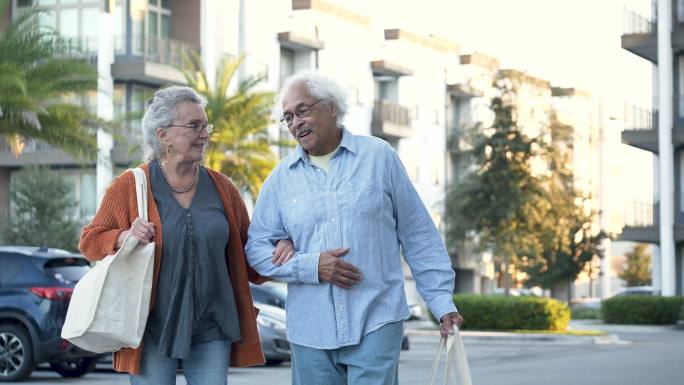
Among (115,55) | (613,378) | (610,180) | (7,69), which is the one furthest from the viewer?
(610,180)

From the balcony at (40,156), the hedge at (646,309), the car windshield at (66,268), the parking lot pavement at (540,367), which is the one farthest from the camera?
the balcony at (40,156)

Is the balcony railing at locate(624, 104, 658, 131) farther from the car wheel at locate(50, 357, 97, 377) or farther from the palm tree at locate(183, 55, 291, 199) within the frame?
the car wheel at locate(50, 357, 97, 377)

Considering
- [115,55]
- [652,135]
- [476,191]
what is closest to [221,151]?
[476,191]

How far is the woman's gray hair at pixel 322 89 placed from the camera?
637 cm

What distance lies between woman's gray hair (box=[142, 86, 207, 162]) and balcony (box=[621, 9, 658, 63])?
159ft

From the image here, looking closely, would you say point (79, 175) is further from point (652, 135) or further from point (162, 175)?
point (162, 175)

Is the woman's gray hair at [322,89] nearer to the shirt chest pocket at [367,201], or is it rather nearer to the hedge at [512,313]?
the shirt chest pocket at [367,201]

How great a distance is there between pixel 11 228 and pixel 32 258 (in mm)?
30075

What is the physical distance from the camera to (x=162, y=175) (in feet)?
21.0

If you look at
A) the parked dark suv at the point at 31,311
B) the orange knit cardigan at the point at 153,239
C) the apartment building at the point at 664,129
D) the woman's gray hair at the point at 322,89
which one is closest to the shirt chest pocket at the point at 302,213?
the orange knit cardigan at the point at 153,239

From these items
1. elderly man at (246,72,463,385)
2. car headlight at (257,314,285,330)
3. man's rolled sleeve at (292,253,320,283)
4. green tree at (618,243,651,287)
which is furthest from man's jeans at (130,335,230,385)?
green tree at (618,243,651,287)

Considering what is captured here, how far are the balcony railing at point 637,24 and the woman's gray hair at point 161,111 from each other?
48.8 metres

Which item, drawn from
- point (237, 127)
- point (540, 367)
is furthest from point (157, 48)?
point (540, 367)

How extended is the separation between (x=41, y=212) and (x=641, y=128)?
845 inches
